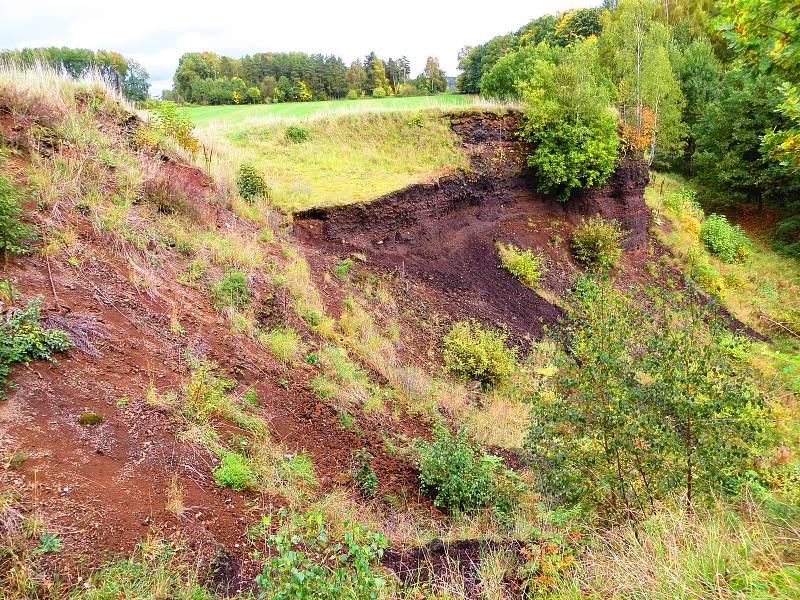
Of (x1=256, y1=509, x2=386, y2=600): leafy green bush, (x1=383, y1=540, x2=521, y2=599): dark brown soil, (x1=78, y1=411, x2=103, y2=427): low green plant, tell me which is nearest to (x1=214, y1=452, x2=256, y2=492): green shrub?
(x1=78, y1=411, x2=103, y2=427): low green plant

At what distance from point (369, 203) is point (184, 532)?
9804mm

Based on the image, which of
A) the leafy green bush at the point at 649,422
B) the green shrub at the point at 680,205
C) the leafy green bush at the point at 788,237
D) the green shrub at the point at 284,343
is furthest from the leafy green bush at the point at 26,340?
the leafy green bush at the point at 788,237

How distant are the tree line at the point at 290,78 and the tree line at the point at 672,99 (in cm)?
2881

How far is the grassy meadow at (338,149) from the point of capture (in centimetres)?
1238

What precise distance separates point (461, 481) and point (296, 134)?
44.2 feet

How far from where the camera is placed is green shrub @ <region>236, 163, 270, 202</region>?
35.8ft

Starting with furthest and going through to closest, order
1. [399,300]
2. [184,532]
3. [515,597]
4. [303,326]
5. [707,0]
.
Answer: [707,0], [399,300], [303,326], [184,532], [515,597]

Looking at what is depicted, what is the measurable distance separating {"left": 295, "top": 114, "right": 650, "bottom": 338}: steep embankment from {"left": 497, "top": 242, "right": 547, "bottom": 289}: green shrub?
273 millimetres

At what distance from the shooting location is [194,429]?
495cm

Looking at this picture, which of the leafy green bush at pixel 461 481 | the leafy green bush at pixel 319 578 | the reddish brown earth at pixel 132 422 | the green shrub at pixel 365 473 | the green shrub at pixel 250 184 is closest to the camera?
the leafy green bush at pixel 319 578

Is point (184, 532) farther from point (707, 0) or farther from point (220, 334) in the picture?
point (707, 0)

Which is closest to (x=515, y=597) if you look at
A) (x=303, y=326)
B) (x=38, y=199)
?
(x=303, y=326)

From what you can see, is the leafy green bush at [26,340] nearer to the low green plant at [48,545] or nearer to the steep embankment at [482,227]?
the low green plant at [48,545]

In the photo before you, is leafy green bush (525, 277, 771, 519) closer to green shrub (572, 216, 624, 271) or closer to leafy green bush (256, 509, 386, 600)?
leafy green bush (256, 509, 386, 600)
